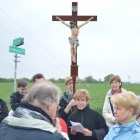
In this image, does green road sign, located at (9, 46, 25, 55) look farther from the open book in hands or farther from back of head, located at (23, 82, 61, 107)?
back of head, located at (23, 82, 61, 107)

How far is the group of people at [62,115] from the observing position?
2.16 m

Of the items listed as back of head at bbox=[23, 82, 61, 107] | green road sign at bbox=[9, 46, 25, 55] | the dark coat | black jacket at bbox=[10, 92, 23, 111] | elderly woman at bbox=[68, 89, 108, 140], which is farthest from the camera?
green road sign at bbox=[9, 46, 25, 55]

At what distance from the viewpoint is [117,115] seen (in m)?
3.49

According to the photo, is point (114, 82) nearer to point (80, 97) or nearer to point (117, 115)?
point (80, 97)

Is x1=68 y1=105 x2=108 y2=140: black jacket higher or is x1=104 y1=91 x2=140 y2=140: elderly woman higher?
x1=104 y1=91 x2=140 y2=140: elderly woman

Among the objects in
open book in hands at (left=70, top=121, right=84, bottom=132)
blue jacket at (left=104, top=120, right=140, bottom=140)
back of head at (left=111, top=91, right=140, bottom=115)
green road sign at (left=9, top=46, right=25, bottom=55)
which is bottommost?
open book in hands at (left=70, top=121, right=84, bottom=132)

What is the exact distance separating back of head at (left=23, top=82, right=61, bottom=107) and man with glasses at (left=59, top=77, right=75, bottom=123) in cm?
291

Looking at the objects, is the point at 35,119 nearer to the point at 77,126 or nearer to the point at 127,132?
the point at 127,132

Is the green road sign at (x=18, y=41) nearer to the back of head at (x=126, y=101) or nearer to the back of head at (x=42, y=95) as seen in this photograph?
the back of head at (x=126, y=101)

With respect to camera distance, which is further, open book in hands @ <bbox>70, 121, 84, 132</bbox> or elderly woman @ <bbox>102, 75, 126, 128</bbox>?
elderly woman @ <bbox>102, 75, 126, 128</bbox>

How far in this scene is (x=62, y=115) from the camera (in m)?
5.46

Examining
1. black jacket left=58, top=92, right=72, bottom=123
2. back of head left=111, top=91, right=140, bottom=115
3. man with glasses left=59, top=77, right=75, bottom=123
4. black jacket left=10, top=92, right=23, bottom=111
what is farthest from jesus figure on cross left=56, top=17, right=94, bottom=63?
back of head left=111, top=91, right=140, bottom=115

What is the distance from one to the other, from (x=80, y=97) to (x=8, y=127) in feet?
8.98

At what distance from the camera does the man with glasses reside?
5456mm
